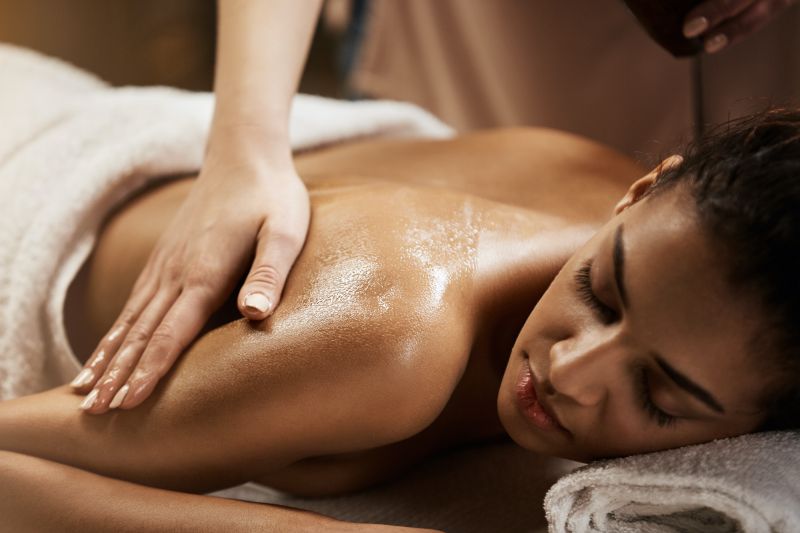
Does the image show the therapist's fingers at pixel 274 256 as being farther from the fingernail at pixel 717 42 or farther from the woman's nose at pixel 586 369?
the fingernail at pixel 717 42

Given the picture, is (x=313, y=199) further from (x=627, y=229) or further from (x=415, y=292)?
(x=627, y=229)

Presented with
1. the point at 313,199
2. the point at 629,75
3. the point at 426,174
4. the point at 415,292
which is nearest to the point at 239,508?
the point at 415,292

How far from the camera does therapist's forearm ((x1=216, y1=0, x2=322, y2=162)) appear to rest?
3.22 feet

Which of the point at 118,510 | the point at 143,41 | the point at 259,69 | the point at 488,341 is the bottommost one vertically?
the point at 143,41

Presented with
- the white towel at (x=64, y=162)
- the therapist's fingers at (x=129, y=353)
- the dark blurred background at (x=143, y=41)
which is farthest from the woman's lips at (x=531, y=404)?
the dark blurred background at (x=143, y=41)

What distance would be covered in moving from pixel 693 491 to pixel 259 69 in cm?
68

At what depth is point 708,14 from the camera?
3.48 feet

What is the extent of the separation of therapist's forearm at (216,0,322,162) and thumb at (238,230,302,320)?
0.54 ft

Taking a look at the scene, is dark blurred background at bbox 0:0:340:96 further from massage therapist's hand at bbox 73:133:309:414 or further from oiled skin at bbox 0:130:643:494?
oiled skin at bbox 0:130:643:494

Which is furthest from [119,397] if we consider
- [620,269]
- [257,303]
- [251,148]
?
[620,269]

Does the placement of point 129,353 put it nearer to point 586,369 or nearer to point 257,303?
point 257,303

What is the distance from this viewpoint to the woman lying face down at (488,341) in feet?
2.20

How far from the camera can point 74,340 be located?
1.04 metres

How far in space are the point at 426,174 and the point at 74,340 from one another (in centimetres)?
48
